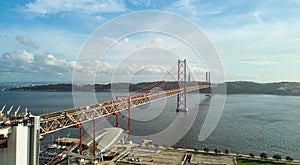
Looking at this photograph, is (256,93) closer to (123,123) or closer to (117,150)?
(123,123)

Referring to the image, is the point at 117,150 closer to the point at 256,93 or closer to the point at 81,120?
the point at 81,120

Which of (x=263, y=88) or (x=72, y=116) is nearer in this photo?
(x=72, y=116)

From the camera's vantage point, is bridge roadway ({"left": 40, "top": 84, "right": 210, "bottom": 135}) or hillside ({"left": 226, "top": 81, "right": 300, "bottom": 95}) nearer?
bridge roadway ({"left": 40, "top": 84, "right": 210, "bottom": 135})

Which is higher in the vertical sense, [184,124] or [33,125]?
[33,125]

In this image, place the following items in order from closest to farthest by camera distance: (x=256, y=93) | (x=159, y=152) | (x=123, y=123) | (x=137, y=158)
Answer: (x=137, y=158) → (x=159, y=152) → (x=123, y=123) → (x=256, y=93)

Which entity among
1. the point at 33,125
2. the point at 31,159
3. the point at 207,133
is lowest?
the point at 207,133

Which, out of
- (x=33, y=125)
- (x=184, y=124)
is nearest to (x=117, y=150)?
(x=33, y=125)

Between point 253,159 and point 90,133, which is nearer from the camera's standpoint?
point 253,159

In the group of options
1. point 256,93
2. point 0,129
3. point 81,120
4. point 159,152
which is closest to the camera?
point 0,129

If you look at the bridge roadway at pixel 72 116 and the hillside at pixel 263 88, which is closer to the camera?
the bridge roadway at pixel 72 116
